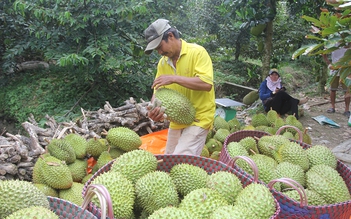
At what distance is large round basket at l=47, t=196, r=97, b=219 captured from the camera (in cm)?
134

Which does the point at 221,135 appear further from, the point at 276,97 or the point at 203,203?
the point at 276,97

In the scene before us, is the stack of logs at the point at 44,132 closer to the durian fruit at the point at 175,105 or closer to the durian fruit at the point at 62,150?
the durian fruit at the point at 62,150

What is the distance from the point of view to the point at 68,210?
141 centimetres

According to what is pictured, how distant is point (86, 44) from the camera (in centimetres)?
541

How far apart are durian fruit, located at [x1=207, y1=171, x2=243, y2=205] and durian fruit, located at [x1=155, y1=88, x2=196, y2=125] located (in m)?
0.93

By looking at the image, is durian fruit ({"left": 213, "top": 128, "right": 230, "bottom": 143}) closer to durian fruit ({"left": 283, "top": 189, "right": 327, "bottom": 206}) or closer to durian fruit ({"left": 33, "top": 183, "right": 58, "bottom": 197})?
durian fruit ({"left": 283, "top": 189, "right": 327, "bottom": 206})

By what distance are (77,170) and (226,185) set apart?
147 cm

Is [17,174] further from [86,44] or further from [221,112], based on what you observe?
[221,112]

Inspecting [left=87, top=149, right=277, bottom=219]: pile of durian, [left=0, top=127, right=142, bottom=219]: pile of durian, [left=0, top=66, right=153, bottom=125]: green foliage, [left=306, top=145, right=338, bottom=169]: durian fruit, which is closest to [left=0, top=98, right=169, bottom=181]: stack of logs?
[left=0, top=127, right=142, bottom=219]: pile of durian

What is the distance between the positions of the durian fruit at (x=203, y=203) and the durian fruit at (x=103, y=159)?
123 centimetres

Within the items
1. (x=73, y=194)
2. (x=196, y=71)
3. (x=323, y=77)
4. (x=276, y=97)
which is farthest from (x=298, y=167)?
(x=323, y=77)

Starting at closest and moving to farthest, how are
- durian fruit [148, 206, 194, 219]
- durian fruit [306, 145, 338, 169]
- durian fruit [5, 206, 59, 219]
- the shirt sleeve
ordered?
durian fruit [5, 206, 59, 219] < durian fruit [148, 206, 194, 219] < durian fruit [306, 145, 338, 169] < the shirt sleeve

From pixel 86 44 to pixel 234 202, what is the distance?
4.60 meters

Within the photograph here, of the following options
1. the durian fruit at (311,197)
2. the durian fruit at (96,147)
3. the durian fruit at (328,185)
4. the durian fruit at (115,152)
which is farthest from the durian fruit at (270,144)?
the durian fruit at (96,147)
